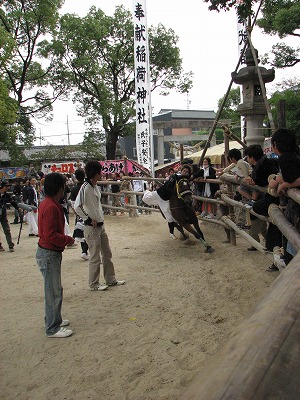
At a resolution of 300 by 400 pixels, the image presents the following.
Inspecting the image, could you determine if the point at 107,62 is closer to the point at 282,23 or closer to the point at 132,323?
the point at 282,23

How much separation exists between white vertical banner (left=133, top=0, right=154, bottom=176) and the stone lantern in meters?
6.58

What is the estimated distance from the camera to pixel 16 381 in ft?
9.73

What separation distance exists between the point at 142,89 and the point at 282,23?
5281mm

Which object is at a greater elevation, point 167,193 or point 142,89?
point 142,89

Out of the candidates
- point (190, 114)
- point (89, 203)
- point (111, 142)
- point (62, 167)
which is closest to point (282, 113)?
point (89, 203)

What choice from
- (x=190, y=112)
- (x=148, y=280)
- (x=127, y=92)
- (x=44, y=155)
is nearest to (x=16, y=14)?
(x=127, y=92)

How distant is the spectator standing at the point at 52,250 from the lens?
3660 millimetres

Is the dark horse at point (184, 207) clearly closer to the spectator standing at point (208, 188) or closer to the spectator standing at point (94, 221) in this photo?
the spectator standing at point (208, 188)

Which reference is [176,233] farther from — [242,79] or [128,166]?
[128,166]

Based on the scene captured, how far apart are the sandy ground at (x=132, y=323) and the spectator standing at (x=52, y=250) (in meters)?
0.18

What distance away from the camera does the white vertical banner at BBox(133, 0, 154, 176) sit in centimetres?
1326

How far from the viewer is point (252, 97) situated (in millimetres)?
6977

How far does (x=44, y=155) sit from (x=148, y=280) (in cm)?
1865

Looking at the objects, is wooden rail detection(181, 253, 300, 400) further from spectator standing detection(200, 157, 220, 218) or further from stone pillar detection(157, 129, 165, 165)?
stone pillar detection(157, 129, 165, 165)
